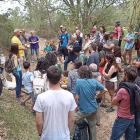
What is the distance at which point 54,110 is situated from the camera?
215cm

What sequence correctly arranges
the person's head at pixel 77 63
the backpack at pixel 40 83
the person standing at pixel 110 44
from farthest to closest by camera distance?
the person standing at pixel 110 44 → the person's head at pixel 77 63 → the backpack at pixel 40 83

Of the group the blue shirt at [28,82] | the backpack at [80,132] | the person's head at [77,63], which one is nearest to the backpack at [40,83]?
the blue shirt at [28,82]

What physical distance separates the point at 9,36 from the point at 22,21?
512 cm

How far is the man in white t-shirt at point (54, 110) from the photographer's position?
212cm

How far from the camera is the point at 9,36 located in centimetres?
973

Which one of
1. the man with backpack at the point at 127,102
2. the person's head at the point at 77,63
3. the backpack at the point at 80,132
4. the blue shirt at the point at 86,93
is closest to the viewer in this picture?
the man with backpack at the point at 127,102

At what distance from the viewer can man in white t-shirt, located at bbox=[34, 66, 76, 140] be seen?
2121mm

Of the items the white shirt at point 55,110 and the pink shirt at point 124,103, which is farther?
the pink shirt at point 124,103

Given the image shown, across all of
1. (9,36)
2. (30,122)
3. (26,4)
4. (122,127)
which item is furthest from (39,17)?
(122,127)

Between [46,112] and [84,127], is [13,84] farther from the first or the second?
[46,112]

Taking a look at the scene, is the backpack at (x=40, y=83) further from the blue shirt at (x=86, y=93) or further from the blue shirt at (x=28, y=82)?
the blue shirt at (x=86, y=93)

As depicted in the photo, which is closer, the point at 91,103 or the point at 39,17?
the point at 91,103

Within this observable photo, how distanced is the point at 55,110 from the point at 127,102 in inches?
52.2

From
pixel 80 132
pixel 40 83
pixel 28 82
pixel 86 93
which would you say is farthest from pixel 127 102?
pixel 28 82
